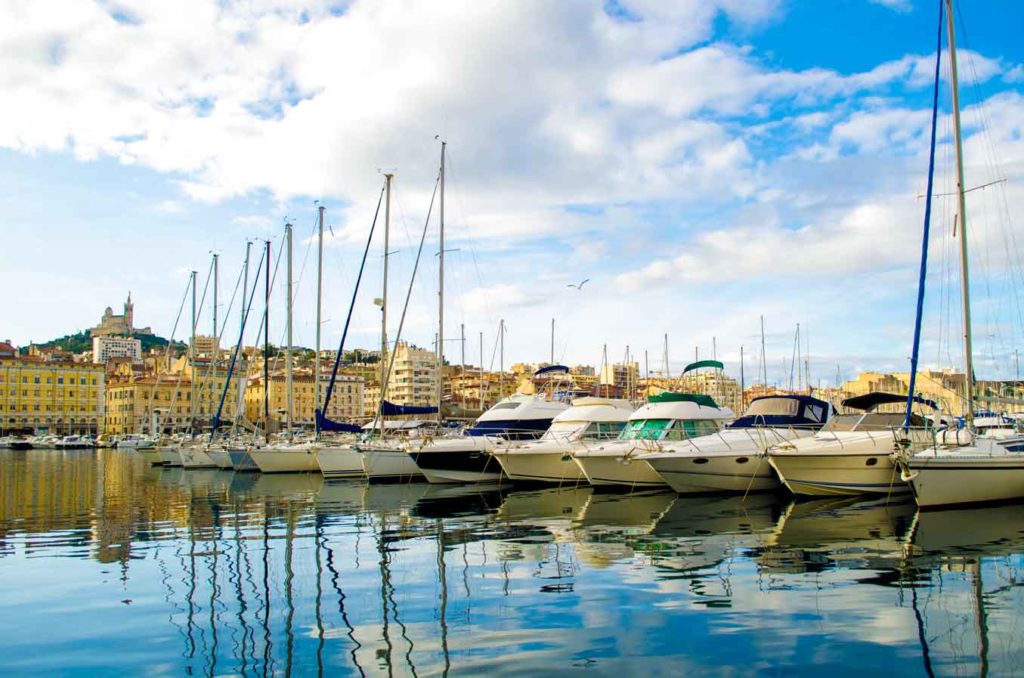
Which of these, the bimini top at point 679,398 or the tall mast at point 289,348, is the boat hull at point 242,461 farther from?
the bimini top at point 679,398

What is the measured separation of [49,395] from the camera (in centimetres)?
12331

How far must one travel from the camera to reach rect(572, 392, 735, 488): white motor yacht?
24.3 m

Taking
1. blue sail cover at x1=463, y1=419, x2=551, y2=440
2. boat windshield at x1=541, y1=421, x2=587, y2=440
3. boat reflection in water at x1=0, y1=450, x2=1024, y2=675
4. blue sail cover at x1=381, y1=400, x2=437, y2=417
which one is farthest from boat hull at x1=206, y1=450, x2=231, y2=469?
boat reflection in water at x1=0, y1=450, x2=1024, y2=675

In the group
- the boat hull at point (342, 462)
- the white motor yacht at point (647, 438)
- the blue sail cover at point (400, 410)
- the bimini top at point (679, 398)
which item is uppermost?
the bimini top at point (679, 398)

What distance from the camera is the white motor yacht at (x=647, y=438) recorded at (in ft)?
79.7

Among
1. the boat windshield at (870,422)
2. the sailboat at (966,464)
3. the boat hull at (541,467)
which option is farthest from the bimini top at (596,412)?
the sailboat at (966,464)

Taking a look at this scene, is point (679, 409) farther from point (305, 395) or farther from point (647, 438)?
point (305, 395)

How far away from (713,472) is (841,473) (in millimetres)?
3308

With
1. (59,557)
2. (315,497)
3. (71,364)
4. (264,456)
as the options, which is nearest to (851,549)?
(59,557)

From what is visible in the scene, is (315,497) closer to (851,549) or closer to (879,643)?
(851,549)

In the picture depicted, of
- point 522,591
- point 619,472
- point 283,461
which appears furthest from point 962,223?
point 283,461

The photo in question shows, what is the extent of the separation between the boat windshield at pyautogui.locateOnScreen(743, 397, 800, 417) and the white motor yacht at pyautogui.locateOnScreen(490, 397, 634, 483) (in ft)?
16.4

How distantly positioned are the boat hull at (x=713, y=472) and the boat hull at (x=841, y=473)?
1.39 meters

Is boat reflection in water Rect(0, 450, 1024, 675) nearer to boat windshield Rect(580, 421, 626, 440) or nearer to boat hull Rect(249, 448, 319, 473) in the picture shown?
boat windshield Rect(580, 421, 626, 440)
